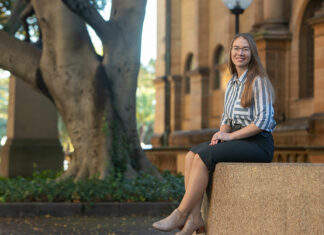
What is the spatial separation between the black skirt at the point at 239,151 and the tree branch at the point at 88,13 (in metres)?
6.03

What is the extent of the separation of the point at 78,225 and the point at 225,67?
2021cm

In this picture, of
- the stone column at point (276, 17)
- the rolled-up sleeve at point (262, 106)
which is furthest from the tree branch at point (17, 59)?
the stone column at point (276, 17)

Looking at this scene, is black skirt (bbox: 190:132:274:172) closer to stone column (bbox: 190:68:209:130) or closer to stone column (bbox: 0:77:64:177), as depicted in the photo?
stone column (bbox: 0:77:64:177)

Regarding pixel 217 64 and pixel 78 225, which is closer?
pixel 78 225

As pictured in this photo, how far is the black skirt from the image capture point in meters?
5.84

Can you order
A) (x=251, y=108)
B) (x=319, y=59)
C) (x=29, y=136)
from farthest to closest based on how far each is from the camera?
(x=319, y=59) < (x=29, y=136) < (x=251, y=108)

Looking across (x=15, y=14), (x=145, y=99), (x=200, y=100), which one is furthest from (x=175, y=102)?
(x=145, y=99)

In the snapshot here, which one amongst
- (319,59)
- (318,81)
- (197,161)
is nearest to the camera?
(197,161)

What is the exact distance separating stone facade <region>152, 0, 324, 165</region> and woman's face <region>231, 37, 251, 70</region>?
8696 millimetres

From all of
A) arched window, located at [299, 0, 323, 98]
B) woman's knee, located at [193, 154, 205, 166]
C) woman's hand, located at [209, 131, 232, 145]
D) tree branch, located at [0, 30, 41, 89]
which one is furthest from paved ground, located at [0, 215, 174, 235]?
arched window, located at [299, 0, 323, 98]

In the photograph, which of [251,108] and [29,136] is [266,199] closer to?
[251,108]

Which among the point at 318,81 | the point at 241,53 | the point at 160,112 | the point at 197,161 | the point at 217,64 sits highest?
the point at 217,64

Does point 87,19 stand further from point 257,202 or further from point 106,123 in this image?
point 257,202

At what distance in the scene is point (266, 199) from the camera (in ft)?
17.8
